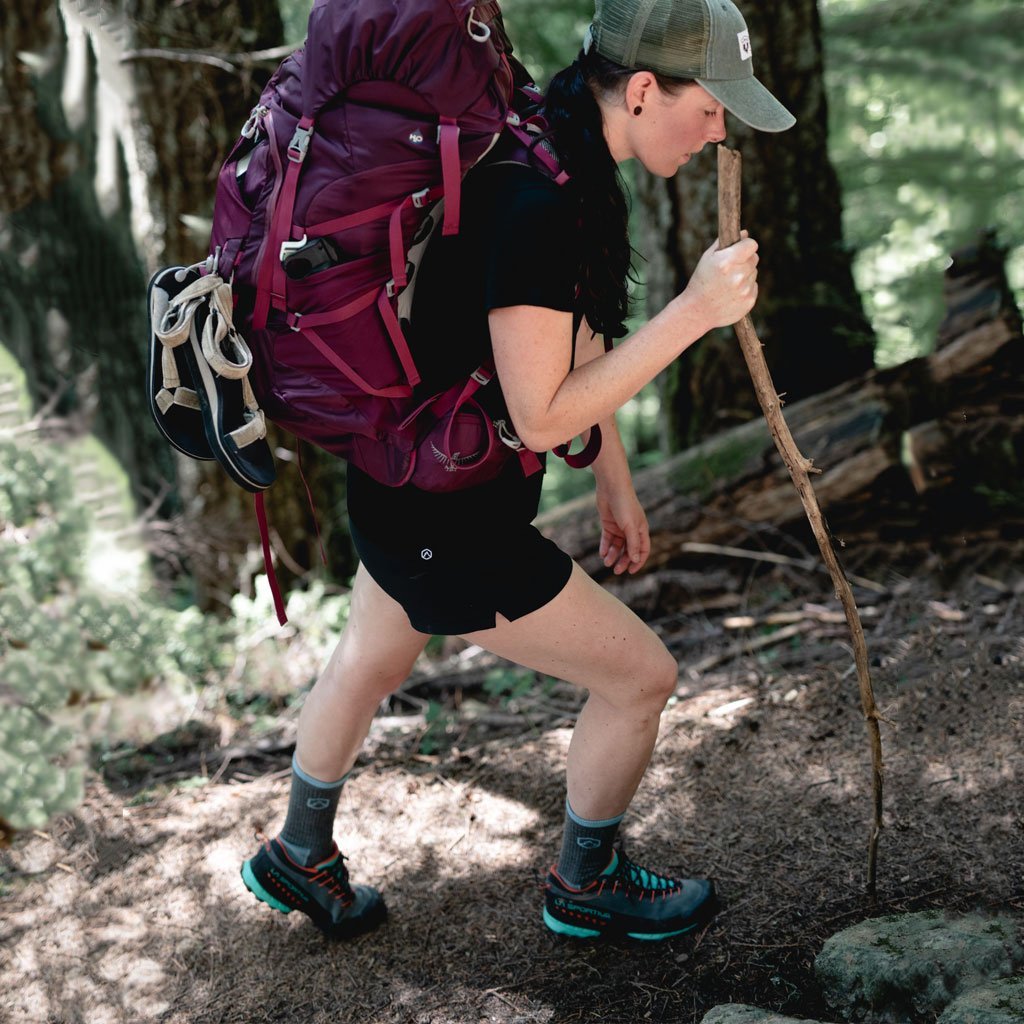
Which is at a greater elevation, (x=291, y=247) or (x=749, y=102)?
(x=749, y=102)

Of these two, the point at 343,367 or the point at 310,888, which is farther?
the point at 310,888

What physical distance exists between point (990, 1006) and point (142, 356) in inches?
211

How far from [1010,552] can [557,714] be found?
78.8 inches

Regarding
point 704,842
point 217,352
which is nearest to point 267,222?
point 217,352

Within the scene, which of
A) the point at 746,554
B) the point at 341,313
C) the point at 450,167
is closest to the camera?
the point at 450,167

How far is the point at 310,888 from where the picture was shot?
2.93m

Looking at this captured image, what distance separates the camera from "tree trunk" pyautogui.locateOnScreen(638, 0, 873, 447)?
4.73 metres

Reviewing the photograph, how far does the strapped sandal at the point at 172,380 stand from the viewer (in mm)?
2191

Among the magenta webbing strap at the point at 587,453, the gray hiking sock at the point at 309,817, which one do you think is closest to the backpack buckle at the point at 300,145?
the magenta webbing strap at the point at 587,453

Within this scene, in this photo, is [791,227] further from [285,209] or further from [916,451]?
[285,209]

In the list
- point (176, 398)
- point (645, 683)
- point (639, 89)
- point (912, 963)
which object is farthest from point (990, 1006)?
point (176, 398)

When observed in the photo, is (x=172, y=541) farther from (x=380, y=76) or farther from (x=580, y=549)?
(x=380, y=76)

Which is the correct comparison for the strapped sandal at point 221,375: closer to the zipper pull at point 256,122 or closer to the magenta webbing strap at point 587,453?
the zipper pull at point 256,122

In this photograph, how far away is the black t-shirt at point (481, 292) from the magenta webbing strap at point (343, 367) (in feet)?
0.26
